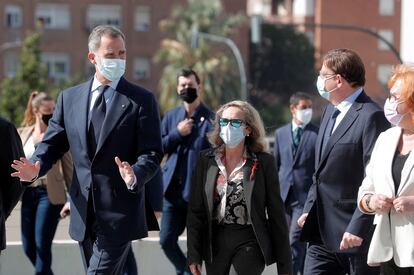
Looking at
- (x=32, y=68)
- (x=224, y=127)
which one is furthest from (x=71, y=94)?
(x=32, y=68)

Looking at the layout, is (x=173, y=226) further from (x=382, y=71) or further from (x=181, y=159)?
(x=382, y=71)

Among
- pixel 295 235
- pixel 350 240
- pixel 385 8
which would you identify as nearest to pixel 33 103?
pixel 295 235

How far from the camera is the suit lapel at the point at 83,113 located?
6484 millimetres

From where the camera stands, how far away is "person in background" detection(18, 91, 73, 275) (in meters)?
9.18

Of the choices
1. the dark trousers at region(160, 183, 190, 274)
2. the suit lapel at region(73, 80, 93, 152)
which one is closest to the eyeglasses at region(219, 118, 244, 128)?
the suit lapel at region(73, 80, 93, 152)

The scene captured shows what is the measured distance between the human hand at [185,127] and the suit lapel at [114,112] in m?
2.76

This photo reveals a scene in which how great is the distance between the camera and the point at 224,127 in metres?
6.68

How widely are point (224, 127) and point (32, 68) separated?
41.6 m

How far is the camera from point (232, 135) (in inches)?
262

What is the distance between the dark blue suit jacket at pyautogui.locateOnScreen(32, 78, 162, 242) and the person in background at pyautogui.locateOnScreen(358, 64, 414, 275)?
1.49m

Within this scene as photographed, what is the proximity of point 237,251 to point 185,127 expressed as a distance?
2.96 m

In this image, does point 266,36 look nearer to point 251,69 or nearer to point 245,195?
point 251,69

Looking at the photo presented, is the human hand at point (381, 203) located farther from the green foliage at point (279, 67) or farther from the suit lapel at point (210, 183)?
the green foliage at point (279, 67)

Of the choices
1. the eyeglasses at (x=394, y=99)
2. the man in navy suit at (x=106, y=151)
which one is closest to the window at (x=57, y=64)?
the man in navy suit at (x=106, y=151)
